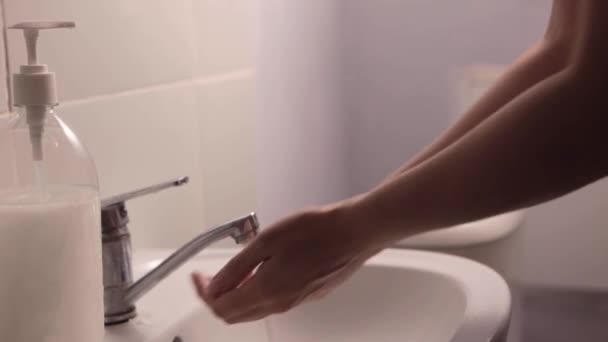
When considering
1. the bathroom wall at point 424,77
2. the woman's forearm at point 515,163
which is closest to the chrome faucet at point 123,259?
the woman's forearm at point 515,163

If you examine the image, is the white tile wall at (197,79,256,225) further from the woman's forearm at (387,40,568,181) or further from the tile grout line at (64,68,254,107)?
the woman's forearm at (387,40,568,181)

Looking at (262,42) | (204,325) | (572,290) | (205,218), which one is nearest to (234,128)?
(205,218)

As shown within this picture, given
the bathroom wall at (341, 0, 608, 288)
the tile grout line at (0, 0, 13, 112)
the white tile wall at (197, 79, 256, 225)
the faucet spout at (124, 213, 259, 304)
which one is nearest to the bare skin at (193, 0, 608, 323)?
the faucet spout at (124, 213, 259, 304)

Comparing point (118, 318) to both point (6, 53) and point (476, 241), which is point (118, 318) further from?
point (476, 241)

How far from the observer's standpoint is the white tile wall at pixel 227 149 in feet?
3.08

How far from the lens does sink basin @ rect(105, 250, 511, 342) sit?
663 millimetres

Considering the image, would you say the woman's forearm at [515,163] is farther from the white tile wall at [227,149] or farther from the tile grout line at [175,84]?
the white tile wall at [227,149]

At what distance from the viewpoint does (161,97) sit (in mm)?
837

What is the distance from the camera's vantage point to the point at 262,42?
1.21m

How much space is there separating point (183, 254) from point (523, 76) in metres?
0.29

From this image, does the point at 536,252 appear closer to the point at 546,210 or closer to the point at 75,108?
the point at 546,210

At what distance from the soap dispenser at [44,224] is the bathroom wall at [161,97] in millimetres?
120

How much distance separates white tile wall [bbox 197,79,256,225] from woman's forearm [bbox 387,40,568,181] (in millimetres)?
366

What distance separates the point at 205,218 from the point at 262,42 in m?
0.36
